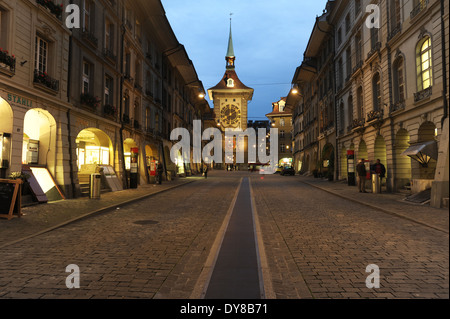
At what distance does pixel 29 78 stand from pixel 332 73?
26.3 meters

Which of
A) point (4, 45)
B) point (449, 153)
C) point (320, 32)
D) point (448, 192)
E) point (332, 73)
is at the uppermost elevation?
point (320, 32)

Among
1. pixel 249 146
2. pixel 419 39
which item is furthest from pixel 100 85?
pixel 249 146

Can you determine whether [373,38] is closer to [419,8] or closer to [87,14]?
[419,8]

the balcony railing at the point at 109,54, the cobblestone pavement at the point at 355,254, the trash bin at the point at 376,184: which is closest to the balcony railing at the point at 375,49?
the trash bin at the point at 376,184

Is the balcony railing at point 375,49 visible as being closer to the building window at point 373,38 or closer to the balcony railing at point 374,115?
the building window at point 373,38

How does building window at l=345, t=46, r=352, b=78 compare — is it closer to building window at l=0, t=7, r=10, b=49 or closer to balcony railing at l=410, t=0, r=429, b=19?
balcony railing at l=410, t=0, r=429, b=19

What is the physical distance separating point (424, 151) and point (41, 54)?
16.8 meters

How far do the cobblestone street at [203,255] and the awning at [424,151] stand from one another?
462cm

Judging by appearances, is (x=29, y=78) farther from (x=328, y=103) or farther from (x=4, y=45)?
(x=328, y=103)

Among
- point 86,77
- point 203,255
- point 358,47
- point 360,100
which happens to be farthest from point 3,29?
point 360,100

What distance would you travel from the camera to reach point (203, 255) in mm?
5598

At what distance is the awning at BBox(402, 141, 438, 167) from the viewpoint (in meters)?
13.2

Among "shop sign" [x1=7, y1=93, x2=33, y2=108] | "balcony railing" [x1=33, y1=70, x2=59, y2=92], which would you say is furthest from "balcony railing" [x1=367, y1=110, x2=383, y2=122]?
"shop sign" [x1=7, y1=93, x2=33, y2=108]

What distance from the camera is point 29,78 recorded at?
486 inches
